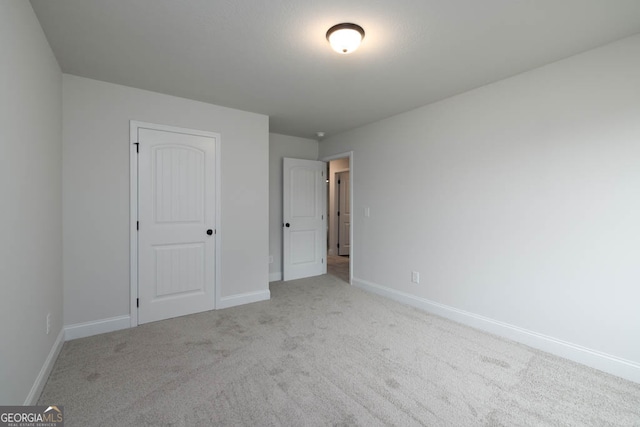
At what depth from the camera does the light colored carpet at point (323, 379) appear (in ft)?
5.57

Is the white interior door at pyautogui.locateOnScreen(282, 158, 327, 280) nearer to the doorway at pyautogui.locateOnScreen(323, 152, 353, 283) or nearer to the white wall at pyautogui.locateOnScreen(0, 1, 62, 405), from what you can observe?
the doorway at pyautogui.locateOnScreen(323, 152, 353, 283)

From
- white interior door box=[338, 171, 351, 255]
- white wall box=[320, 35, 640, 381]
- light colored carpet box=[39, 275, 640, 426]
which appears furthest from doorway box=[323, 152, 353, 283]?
light colored carpet box=[39, 275, 640, 426]

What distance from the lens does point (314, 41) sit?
82.1 inches

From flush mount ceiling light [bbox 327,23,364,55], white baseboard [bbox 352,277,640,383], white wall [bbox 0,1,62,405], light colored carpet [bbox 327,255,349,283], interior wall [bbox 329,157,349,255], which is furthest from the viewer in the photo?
interior wall [bbox 329,157,349,255]

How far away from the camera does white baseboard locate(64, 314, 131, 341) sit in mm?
2657

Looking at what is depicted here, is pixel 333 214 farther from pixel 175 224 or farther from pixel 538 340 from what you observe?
pixel 538 340

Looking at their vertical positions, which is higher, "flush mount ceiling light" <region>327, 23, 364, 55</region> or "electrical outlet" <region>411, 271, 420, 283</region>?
"flush mount ceiling light" <region>327, 23, 364, 55</region>

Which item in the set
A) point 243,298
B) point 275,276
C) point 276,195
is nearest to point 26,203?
point 243,298

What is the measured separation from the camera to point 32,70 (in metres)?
1.83

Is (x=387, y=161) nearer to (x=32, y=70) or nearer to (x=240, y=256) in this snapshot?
(x=240, y=256)

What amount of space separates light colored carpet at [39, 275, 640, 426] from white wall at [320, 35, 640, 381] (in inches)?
12.7

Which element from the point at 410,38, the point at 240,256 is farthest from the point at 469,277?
the point at 240,256

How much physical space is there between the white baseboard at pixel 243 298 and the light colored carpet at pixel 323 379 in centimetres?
45

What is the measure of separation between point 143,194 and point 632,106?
4307 millimetres
